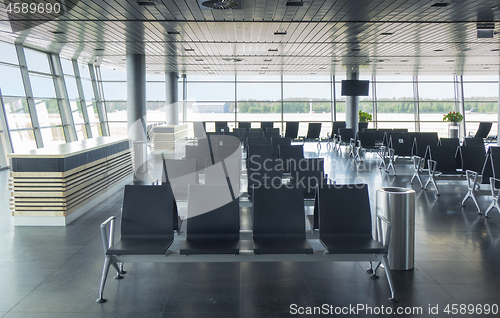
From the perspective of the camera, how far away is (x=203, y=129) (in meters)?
16.5

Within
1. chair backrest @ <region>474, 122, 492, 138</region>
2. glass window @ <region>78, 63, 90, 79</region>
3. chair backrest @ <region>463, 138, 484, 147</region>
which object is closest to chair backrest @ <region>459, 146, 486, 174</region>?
chair backrest @ <region>463, 138, 484, 147</region>

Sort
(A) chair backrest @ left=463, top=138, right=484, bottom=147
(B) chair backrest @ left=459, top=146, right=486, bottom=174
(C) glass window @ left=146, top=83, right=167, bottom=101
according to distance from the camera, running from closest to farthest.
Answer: (B) chair backrest @ left=459, top=146, right=486, bottom=174, (A) chair backrest @ left=463, top=138, right=484, bottom=147, (C) glass window @ left=146, top=83, right=167, bottom=101

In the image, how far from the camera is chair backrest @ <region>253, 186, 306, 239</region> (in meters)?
3.66

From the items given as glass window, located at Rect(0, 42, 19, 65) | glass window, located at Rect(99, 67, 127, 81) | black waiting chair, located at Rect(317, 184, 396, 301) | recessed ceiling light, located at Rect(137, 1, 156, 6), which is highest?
glass window, located at Rect(99, 67, 127, 81)

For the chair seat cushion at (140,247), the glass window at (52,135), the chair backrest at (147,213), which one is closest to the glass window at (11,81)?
the glass window at (52,135)

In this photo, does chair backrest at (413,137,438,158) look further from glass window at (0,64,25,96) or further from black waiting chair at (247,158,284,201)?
glass window at (0,64,25,96)

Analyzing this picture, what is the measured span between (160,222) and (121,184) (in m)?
4.78

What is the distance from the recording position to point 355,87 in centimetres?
1614

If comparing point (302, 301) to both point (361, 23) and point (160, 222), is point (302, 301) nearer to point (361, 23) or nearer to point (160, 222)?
point (160, 222)

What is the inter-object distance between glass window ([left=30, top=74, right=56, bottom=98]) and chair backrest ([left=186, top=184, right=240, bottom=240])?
10764 millimetres

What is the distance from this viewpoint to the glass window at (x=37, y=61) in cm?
1247

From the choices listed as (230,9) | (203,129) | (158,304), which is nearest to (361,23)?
(230,9)

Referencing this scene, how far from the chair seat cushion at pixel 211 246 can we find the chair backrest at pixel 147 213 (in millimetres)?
296

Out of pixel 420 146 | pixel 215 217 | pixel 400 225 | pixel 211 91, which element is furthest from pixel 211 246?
pixel 211 91
